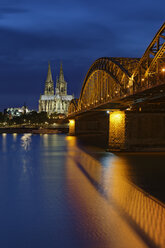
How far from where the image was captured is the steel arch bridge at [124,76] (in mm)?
34994

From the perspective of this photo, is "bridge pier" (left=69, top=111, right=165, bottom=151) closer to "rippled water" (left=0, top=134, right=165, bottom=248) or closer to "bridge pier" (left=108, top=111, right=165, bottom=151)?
"bridge pier" (left=108, top=111, right=165, bottom=151)

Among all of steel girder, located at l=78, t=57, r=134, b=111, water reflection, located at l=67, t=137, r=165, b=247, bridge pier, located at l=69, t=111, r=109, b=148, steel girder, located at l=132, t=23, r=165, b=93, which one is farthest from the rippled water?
bridge pier, located at l=69, t=111, r=109, b=148

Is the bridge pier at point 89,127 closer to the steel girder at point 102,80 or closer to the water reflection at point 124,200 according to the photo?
the steel girder at point 102,80

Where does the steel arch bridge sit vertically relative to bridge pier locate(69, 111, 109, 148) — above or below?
above

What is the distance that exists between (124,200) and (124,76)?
115 feet

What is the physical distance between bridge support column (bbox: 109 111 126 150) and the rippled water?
1464 cm

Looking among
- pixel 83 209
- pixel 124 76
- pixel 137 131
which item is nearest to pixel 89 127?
pixel 124 76

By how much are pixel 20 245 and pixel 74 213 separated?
14.1 ft

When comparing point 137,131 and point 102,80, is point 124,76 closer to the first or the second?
point 137,131

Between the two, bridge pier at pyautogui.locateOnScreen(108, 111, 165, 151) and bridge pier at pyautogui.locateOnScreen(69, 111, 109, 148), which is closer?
bridge pier at pyautogui.locateOnScreen(108, 111, 165, 151)

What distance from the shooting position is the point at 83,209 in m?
17.0

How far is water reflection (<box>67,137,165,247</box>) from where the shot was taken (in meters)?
13.4

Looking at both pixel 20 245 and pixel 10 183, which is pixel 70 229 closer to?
pixel 20 245

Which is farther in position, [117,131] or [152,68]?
[117,131]
